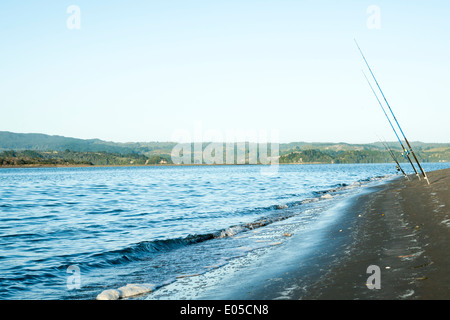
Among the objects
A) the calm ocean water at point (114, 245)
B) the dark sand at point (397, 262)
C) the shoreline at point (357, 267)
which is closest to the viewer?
the dark sand at point (397, 262)

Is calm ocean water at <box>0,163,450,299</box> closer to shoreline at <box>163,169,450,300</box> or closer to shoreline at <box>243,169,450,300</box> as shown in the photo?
shoreline at <box>163,169,450,300</box>

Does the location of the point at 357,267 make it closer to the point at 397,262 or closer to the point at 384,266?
the point at 384,266

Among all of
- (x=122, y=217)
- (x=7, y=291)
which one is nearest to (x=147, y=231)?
(x=122, y=217)

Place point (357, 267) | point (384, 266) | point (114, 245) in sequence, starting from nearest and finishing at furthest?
point (384, 266) → point (357, 267) → point (114, 245)

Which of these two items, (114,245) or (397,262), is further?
(114,245)

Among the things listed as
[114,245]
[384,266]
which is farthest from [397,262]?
[114,245]

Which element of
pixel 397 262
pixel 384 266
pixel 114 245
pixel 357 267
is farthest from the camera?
pixel 114 245

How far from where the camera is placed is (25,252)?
12930 mm

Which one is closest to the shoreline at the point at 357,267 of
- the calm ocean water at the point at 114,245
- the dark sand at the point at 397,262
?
the dark sand at the point at 397,262

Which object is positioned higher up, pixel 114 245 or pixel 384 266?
pixel 384 266

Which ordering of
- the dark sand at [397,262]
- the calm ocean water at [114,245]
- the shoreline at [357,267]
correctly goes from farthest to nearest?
the calm ocean water at [114,245] → the shoreline at [357,267] → the dark sand at [397,262]

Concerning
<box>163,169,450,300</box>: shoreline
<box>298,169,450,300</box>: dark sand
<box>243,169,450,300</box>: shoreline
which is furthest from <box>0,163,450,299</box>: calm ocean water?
<box>298,169,450,300</box>: dark sand

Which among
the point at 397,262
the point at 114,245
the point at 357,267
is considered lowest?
the point at 114,245

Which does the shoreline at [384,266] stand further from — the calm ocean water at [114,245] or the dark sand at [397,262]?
the calm ocean water at [114,245]
